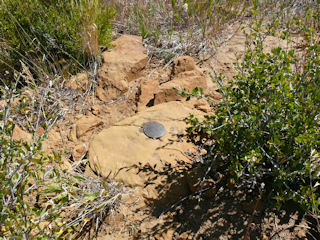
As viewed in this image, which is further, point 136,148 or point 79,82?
point 79,82

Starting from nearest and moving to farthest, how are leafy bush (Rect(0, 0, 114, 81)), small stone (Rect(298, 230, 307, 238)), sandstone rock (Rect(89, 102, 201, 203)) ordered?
small stone (Rect(298, 230, 307, 238)) → sandstone rock (Rect(89, 102, 201, 203)) → leafy bush (Rect(0, 0, 114, 81))

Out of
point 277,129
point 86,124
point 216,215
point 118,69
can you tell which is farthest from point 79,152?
point 277,129

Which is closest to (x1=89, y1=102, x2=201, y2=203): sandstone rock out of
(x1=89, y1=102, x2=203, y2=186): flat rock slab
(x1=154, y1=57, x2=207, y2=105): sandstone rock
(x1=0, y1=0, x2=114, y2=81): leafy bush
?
(x1=89, y1=102, x2=203, y2=186): flat rock slab

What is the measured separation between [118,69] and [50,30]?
0.99 meters

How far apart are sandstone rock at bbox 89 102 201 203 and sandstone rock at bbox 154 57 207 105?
1.23ft

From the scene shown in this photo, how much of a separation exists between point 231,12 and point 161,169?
3360 mm

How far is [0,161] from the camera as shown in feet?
6.23

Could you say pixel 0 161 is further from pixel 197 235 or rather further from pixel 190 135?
pixel 190 135

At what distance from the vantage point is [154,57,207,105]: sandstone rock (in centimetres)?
339

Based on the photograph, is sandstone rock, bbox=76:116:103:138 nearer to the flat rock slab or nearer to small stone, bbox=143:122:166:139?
the flat rock slab

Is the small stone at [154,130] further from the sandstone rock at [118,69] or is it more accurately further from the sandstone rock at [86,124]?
the sandstone rock at [118,69]

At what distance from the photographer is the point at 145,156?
270 centimetres

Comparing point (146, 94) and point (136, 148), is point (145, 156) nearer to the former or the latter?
point (136, 148)

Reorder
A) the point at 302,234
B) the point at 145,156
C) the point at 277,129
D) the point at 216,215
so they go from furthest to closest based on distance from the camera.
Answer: the point at 145,156
the point at 216,215
the point at 302,234
the point at 277,129
